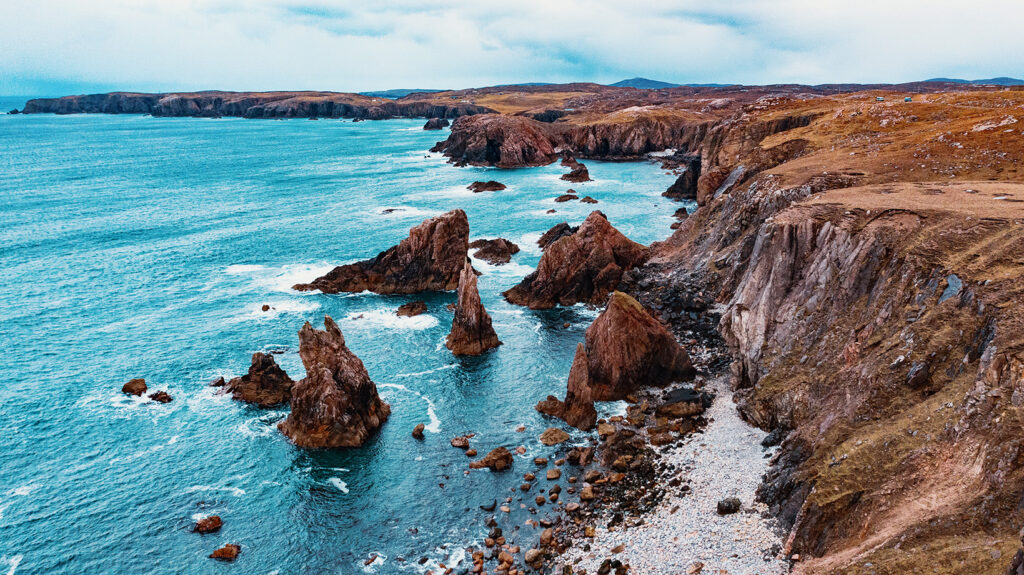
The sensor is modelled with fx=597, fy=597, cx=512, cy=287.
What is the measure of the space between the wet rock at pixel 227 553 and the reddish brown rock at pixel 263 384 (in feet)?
59.1

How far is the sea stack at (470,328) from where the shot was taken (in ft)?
204

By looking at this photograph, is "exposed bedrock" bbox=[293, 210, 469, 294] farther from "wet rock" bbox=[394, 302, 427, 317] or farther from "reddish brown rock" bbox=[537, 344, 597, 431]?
"reddish brown rock" bbox=[537, 344, 597, 431]

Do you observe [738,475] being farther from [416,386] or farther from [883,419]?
[416,386]

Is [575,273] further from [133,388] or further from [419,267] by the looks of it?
[133,388]

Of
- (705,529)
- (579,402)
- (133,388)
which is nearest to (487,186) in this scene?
(133,388)

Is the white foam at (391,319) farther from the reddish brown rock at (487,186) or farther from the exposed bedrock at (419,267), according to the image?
the reddish brown rock at (487,186)

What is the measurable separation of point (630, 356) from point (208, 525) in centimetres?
3381

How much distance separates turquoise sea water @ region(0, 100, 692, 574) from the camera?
37969 mm

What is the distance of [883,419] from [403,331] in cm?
4886

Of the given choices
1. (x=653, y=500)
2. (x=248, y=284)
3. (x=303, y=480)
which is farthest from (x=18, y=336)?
(x=653, y=500)

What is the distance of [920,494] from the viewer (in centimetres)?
2667

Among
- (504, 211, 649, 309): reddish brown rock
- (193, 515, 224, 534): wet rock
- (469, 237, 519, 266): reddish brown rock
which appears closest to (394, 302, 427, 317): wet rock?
(504, 211, 649, 309): reddish brown rock

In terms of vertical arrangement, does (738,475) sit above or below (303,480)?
above

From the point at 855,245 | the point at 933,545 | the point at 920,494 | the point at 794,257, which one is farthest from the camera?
the point at 794,257
